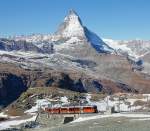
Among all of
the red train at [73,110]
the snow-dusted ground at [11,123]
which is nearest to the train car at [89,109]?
the red train at [73,110]

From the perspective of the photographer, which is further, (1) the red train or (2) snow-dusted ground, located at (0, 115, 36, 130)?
(1) the red train

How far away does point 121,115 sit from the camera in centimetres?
14550

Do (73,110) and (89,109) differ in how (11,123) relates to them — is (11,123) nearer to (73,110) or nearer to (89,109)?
(73,110)

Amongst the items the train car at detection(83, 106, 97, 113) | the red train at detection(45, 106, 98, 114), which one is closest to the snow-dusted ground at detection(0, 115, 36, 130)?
the red train at detection(45, 106, 98, 114)

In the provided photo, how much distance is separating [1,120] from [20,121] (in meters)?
13.3

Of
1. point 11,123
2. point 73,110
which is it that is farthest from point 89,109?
point 11,123

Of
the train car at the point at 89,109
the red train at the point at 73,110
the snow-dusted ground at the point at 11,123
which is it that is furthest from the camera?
the train car at the point at 89,109

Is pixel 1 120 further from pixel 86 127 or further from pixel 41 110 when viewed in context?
pixel 86 127

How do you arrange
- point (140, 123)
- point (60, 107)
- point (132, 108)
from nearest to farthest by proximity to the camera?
point (140, 123) < point (60, 107) < point (132, 108)

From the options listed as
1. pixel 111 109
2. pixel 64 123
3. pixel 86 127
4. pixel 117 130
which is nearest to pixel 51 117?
pixel 64 123

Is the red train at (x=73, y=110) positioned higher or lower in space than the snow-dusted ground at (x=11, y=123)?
higher

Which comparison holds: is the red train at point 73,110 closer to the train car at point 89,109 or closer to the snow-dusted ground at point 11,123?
the train car at point 89,109

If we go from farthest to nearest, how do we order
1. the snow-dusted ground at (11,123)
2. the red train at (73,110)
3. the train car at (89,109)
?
the train car at (89,109)
the red train at (73,110)
the snow-dusted ground at (11,123)

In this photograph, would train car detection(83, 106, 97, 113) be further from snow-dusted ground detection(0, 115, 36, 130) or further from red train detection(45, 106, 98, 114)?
snow-dusted ground detection(0, 115, 36, 130)
